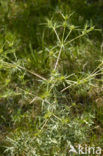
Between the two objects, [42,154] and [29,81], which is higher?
[29,81]

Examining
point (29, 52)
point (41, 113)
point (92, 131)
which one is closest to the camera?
point (92, 131)

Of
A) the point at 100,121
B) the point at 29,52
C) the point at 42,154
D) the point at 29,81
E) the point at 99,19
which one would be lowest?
the point at 42,154

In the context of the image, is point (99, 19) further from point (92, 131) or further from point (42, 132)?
point (42, 132)

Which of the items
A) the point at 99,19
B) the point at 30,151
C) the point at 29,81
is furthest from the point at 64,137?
the point at 99,19

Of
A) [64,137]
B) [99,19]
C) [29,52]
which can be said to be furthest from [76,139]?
[99,19]

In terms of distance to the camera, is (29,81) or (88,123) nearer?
(88,123)

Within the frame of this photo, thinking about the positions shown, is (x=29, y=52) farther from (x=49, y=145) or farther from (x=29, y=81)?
(x=49, y=145)

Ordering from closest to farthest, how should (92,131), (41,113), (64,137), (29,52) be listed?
(64,137), (92,131), (41,113), (29,52)
